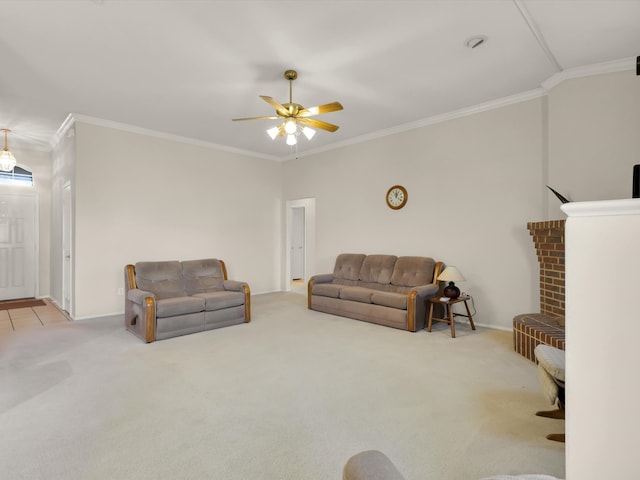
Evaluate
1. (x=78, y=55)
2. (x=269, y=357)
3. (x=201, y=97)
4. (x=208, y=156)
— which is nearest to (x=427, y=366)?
(x=269, y=357)

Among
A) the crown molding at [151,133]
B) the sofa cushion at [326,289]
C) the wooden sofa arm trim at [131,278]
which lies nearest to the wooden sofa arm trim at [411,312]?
the sofa cushion at [326,289]

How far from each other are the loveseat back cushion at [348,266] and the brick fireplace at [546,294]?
261cm

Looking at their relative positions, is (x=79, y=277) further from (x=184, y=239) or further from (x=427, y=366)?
(x=427, y=366)

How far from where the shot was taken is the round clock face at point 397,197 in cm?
559

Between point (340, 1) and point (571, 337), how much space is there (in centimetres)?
273

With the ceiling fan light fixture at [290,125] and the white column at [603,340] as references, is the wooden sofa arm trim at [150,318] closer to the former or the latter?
the ceiling fan light fixture at [290,125]

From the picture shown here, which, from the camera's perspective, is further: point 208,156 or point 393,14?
point 208,156

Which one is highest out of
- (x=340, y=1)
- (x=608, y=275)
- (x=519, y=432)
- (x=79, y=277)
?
(x=340, y=1)

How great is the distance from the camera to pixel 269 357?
11.5ft

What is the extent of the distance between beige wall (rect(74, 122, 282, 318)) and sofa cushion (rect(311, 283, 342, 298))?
2004 mm

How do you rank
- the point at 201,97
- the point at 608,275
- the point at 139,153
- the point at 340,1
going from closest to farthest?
1. the point at 608,275
2. the point at 340,1
3. the point at 201,97
4. the point at 139,153

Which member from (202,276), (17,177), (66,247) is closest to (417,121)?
(202,276)

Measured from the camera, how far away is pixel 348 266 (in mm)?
5949

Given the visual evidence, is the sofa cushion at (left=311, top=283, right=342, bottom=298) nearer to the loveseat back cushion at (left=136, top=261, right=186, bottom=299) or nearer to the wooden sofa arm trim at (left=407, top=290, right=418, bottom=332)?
the wooden sofa arm trim at (left=407, top=290, right=418, bottom=332)
